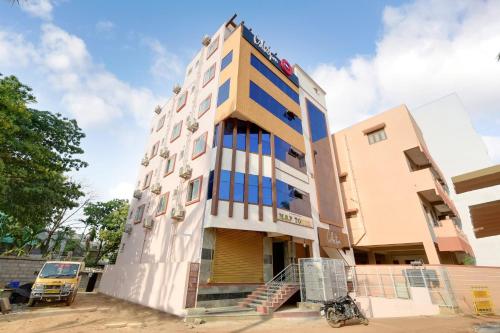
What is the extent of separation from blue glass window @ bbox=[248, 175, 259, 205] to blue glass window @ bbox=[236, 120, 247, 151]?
2397mm

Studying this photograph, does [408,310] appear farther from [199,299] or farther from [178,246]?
[178,246]

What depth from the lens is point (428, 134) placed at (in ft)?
132

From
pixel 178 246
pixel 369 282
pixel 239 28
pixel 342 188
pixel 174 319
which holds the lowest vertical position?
pixel 174 319

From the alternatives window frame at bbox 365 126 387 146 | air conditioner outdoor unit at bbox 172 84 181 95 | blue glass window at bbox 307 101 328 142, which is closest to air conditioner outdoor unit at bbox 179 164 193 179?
blue glass window at bbox 307 101 328 142

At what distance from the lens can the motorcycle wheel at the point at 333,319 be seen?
11320 millimetres

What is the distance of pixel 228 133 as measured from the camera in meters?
18.4

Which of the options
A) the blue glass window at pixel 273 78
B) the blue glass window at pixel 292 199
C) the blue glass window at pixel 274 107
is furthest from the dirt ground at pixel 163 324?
the blue glass window at pixel 273 78

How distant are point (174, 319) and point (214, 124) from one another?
505 inches

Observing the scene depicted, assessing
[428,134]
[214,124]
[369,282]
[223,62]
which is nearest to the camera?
[369,282]

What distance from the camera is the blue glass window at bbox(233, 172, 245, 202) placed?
653 inches

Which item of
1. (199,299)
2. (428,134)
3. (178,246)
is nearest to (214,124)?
(178,246)

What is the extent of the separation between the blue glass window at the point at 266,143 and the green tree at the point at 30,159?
1546 cm

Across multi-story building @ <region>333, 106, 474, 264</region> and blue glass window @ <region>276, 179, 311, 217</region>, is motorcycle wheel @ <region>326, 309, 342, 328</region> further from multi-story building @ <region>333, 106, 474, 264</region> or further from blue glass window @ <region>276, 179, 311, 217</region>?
multi-story building @ <region>333, 106, 474, 264</region>

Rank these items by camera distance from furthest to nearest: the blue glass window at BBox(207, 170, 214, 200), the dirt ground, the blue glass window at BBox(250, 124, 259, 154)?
the blue glass window at BBox(250, 124, 259, 154) < the blue glass window at BBox(207, 170, 214, 200) < the dirt ground
